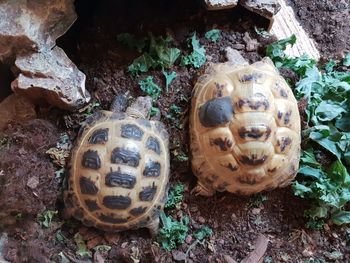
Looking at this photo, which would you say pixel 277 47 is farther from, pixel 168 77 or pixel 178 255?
pixel 178 255

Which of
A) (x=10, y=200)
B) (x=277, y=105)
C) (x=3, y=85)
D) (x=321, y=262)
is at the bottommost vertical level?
(x=321, y=262)

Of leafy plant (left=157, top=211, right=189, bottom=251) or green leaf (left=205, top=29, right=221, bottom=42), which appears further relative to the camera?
green leaf (left=205, top=29, right=221, bottom=42)

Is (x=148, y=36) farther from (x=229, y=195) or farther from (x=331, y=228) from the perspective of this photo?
(x=331, y=228)

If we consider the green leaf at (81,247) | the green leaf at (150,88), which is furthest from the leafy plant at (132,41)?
the green leaf at (81,247)

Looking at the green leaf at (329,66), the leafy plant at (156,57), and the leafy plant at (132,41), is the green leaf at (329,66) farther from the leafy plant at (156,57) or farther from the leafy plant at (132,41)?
the leafy plant at (132,41)

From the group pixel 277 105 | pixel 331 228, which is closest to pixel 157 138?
pixel 277 105

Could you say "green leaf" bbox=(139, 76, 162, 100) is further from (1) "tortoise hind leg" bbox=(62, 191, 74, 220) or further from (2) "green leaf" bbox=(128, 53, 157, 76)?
(1) "tortoise hind leg" bbox=(62, 191, 74, 220)

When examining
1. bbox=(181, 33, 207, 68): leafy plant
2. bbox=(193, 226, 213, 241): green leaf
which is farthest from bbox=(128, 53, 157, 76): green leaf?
bbox=(193, 226, 213, 241): green leaf
